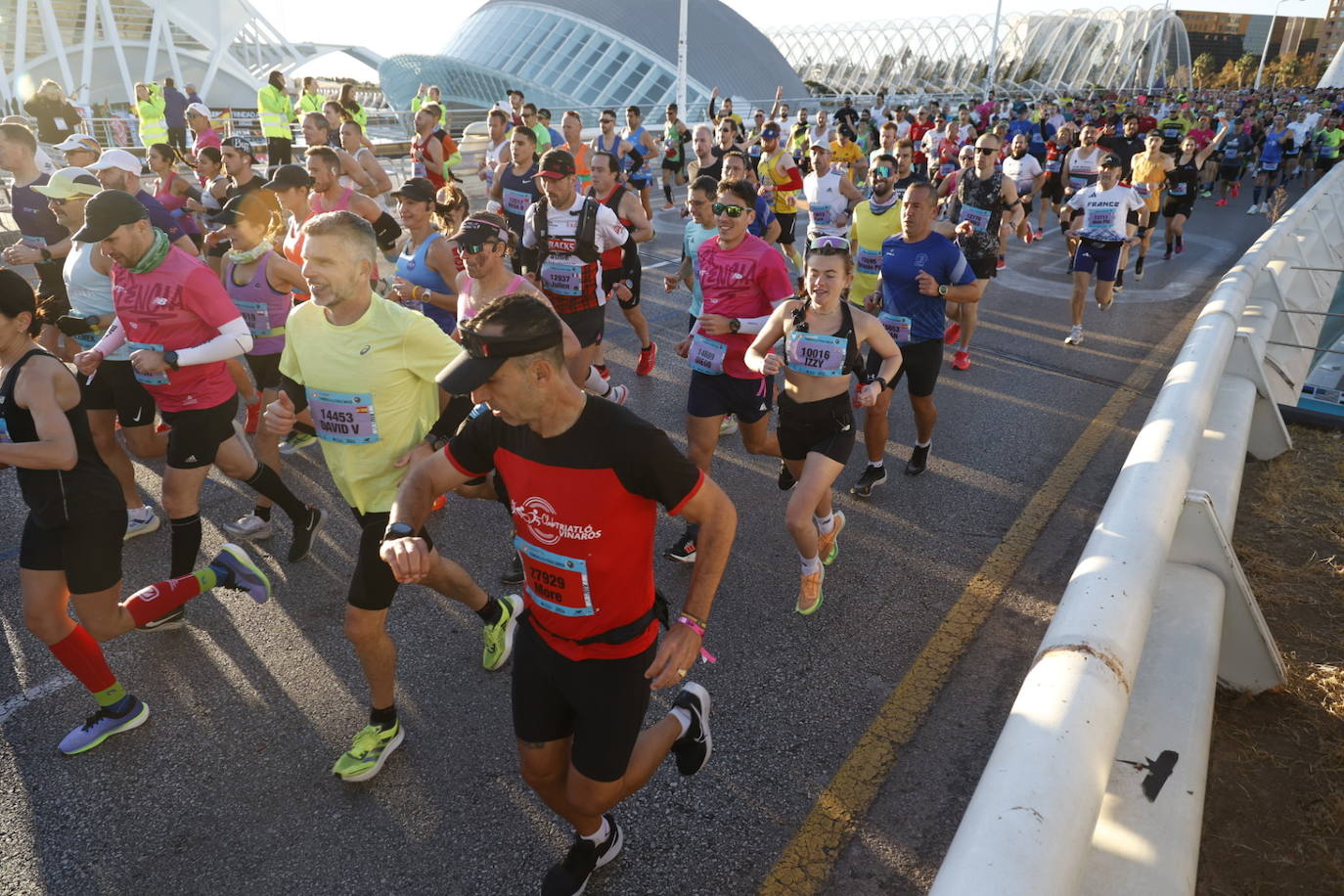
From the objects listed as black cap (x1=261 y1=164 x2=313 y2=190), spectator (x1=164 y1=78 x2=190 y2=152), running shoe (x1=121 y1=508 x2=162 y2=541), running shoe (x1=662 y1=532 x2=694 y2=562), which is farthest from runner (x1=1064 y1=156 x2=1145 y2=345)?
spectator (x1=164 y1=78 x2=190 y2=152)

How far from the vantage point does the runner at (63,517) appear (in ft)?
10.4

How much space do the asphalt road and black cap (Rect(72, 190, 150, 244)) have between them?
1.99 metres

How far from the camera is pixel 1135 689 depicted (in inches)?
113

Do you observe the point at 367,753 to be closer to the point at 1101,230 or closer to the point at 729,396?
the point at 729,396

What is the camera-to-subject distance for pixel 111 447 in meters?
5.03

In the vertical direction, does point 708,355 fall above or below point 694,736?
above

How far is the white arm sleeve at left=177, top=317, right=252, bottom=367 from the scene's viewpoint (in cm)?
397

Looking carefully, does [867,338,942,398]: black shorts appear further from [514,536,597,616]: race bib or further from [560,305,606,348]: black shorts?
[514,536,597,616]: race bib

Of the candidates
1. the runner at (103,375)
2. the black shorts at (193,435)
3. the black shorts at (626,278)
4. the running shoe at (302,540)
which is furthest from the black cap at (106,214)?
the black shorts at (626,278)

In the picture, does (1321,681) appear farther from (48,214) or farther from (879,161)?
(48,214)

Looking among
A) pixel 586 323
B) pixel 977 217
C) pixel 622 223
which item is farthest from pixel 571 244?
pixel 977 217

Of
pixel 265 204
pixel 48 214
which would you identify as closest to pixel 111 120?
pixel 48 214

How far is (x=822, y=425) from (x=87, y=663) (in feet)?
11.6

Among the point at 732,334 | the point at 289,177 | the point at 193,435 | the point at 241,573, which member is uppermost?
the point at 289,177
